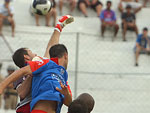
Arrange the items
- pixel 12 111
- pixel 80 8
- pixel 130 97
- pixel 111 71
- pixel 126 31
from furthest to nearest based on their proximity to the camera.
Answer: pixel 80 8
pixel 126 31
pixel 111 71
pixel 130 97
pixel 12 111

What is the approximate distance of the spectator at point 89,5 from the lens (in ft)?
38.5

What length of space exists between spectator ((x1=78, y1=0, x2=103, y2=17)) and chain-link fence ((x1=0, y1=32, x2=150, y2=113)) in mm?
1654

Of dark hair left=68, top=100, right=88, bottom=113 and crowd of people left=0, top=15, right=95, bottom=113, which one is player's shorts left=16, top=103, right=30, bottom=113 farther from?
dark hair left=68, top=100, right=88, bottom=113

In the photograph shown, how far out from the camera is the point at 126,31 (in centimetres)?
1109

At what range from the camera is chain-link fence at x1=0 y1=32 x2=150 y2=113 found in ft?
28.6

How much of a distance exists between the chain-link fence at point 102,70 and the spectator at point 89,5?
1.65 m

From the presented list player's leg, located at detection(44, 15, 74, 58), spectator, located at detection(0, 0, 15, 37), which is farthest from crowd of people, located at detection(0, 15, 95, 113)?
spectator, located at detection(0, 0, 15, 37)

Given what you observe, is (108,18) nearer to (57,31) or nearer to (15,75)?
(57,31)

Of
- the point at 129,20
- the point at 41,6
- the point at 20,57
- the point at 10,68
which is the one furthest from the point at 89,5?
the point at 20,57

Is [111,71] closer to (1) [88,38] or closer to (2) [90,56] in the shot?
(2) [90,56]

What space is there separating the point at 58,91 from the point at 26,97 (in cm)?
42

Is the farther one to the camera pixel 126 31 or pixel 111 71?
pixel 126 31

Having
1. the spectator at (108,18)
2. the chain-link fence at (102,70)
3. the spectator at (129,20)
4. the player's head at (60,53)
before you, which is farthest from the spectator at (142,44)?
the player's head at (60,53)

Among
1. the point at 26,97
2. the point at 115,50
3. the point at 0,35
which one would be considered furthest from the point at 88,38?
the point at 26,97
